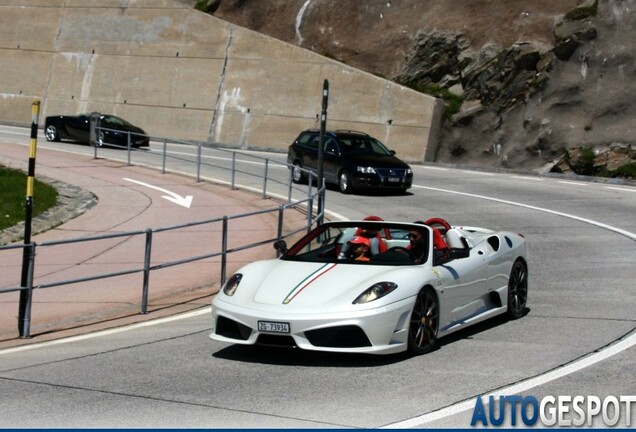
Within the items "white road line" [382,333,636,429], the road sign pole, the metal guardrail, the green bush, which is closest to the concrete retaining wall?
the green bush

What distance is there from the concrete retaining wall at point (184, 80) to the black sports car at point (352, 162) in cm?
929

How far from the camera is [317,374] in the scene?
374 inches

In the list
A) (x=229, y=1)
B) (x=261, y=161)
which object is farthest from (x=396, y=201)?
(x=229, y=1)

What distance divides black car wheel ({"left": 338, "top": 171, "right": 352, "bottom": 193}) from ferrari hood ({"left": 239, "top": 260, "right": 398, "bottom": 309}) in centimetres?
1738

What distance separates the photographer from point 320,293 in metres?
10.1

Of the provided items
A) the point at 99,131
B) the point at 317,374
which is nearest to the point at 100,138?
the point at 99,131

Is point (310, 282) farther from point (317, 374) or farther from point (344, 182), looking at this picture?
point (344, 182)

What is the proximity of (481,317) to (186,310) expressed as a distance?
13.0 ft

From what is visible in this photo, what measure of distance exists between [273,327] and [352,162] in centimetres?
1893

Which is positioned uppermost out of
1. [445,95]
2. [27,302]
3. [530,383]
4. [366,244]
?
[445,95]

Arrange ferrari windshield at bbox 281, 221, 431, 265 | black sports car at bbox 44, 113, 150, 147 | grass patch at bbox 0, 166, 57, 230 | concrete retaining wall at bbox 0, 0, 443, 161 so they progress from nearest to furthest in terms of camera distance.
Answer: ferrari windshield at bbox 281, 221, 431, 265 < grass patch at bbox 0, 166, 57, 230 < black sports car at bbox 44, 113, 150, 147 < concrete retaining wall at bbox 0, 0, 443, 161

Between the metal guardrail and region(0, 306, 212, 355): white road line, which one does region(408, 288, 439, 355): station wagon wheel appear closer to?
region(0, 306, 212, 355): white road line

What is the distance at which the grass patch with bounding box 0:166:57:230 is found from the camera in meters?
22.3

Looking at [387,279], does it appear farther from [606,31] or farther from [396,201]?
[606,31]
